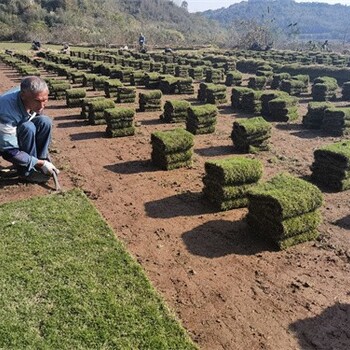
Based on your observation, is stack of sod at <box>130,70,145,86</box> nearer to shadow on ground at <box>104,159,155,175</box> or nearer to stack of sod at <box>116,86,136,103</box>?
stack of sod at <box>116,86,136,103</box>

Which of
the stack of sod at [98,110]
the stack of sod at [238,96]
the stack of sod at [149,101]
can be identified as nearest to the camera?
the stack of sod at [98,110]

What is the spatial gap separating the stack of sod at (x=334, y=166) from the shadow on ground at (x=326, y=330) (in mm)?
5072

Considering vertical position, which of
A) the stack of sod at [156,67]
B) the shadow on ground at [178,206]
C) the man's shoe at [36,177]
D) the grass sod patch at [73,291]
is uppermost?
the man's shoe at [36,177]

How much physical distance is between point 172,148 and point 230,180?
9.40 feet

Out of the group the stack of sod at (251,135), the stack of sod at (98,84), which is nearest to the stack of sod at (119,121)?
the stack of sod at (251,135)

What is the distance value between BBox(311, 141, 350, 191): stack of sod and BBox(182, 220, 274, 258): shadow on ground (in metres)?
3.54

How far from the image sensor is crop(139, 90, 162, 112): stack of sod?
19.5 meters

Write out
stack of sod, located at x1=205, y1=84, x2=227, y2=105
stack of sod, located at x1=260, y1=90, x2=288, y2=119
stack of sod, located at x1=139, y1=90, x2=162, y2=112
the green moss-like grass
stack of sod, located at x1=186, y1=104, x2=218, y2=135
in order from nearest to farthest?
the green moss-like grass < stack of sod, located at x1=186, y1=104, x2=218, y2=135 < stack of sod, located at x1=260, y1=90, x2=288, y2=119 < stack of sod, located at x1=139, y1=90, x2=162, y2=112 < stack of sod, located at x1=205, y1=84, x2=227, y2=105

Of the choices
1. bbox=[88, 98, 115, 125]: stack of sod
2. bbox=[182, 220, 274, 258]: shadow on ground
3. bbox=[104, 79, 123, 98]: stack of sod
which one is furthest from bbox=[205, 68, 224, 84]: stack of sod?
bbox=[182, 220, 274, 258]: shadow on ground

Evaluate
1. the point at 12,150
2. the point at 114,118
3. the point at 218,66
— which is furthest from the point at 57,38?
the point at 12,150

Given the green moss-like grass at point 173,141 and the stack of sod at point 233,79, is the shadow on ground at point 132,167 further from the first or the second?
the stack of sod at point 233,79

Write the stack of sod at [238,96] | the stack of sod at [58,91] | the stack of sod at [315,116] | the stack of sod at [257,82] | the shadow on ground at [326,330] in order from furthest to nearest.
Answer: the stack of sod at [257,82] < the stack of sod at [58,91] < the stack of sod at [238,96] < the stack of sod at [315,116] < the shadow on ground at [326,330]

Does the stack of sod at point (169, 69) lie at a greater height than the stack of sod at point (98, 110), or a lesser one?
lesser

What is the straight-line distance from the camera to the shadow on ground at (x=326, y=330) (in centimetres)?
530
